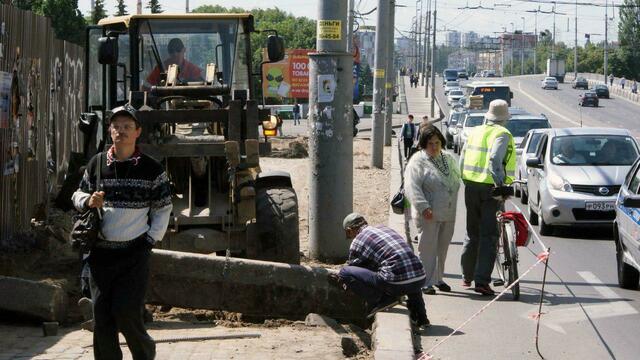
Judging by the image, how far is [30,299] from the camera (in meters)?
8.81

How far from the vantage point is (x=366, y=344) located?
8875mm

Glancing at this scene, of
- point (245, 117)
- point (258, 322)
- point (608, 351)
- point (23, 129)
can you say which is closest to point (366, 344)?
point (258, 322)

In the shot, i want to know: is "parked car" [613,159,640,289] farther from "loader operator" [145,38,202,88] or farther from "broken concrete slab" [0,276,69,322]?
"broken concrete slab" [0,276,69,322]

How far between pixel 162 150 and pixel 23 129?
12.9 feet

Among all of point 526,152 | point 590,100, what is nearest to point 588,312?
point 526,152

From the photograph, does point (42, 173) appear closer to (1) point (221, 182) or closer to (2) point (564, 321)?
(1) point (221, 182)

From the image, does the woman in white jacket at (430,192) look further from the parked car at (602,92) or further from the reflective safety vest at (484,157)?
the parked car at (602,92)

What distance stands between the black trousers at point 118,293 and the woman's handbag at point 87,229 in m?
0.11

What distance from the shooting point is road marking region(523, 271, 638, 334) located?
10000mm

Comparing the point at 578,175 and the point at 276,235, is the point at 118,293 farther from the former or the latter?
the point at 578,175

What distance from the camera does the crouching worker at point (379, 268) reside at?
885 cm

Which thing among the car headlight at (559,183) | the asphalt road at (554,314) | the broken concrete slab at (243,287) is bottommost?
the asphalt road at (554,314)

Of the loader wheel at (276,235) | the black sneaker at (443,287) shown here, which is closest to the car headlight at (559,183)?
the black sneaker at (443,287)

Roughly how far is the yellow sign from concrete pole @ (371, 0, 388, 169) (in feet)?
60.9
